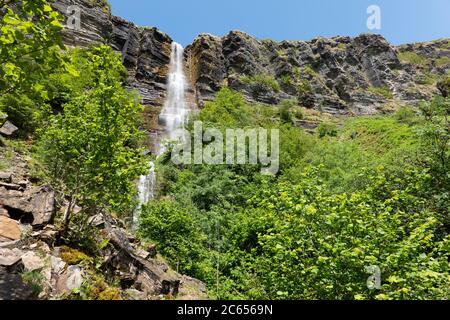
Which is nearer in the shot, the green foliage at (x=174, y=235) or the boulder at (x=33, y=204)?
the boulder at (x=33, y=204)

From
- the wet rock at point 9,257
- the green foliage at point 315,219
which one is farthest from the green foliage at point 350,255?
the wet rock at point 9,257

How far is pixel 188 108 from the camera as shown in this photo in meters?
52.7

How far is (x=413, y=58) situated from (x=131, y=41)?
230ft

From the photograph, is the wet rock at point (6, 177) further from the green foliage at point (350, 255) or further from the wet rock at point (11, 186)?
the green foliage at point (350, 255)

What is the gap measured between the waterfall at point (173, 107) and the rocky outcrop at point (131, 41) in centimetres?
113

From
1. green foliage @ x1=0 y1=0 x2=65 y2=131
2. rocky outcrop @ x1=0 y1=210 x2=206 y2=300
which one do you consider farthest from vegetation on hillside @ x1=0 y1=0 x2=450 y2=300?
rocky outcrop @ x1=0 y1=210 x2=206 y2=300

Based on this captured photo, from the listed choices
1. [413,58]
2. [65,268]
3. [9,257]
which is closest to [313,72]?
[413,58]

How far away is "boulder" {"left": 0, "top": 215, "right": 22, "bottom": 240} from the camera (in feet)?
31.1

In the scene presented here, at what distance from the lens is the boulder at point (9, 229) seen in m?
9.48

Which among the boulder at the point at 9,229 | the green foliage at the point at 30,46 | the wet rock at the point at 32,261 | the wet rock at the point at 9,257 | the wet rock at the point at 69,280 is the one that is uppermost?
the green foliage at the point at 30,46

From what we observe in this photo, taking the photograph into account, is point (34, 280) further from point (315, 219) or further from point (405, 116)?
point (405, 116)

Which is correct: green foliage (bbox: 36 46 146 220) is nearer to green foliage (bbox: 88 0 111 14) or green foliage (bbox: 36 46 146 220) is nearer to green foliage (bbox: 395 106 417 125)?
green foliage (bbox: 395 106 417 125)

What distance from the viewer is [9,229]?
31.9ft
